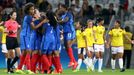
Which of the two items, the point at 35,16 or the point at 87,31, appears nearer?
the point at 35,16

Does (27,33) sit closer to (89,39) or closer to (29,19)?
(29,19)

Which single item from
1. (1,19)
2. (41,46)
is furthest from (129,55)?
(41,46)

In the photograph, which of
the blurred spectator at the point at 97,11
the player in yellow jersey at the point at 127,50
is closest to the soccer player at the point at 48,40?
the player in yellow jersey at the point at 127,50

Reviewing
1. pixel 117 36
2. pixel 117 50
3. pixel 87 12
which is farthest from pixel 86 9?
pixel 117 50

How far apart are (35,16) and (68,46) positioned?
211cm

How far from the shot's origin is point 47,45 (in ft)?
70.8

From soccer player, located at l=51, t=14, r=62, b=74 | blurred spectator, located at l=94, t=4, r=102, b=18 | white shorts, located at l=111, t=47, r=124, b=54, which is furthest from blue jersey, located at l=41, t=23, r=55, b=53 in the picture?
blurred spectator, located at l=94, t=4, r=102, b=18

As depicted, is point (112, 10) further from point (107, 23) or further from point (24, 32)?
point (24, 32)

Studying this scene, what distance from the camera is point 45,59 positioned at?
70.5 ft

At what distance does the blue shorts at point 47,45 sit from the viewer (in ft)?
70.9

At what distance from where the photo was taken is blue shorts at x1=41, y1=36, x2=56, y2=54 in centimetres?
2160

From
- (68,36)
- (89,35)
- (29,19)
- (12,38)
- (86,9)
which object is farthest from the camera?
(86,9)

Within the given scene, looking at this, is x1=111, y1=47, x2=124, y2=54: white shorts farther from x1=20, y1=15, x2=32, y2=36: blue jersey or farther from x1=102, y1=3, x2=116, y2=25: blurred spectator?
x1=20, y1=15, x2=32, y2=36: blue jersey

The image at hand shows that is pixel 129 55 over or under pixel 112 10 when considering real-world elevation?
under
